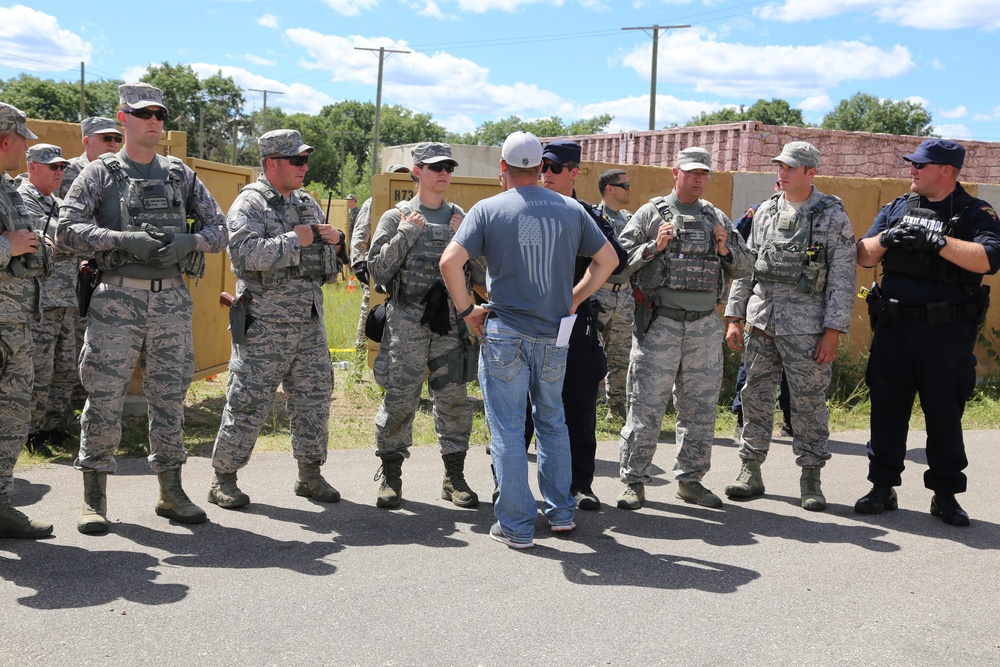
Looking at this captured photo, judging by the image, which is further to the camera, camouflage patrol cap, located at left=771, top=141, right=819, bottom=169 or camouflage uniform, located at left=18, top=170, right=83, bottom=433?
camouflage uniform, located at left=18, top=170, right=83, bottom=433

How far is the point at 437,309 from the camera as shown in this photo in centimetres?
534

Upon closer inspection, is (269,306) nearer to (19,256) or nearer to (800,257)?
(19,256)

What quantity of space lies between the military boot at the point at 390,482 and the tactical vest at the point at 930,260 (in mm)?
3176

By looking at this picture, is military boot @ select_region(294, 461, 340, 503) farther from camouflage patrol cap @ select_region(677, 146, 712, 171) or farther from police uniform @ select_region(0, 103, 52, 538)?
camouflage patrol cap @ select_region(677, 146, 712, 171)

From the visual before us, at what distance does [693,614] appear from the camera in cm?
387

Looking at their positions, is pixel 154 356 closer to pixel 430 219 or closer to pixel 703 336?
pixel 430 219

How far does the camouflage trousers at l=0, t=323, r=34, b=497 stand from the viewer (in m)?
4.60

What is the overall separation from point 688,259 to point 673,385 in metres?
0.78

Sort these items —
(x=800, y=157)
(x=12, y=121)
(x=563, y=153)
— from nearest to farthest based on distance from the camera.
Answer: (x=12, y=121), (x=563, y=153), (x=800, y=157)

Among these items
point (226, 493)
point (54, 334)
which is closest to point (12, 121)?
point (226, 493)

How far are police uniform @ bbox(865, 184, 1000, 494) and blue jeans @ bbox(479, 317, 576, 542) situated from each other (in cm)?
210

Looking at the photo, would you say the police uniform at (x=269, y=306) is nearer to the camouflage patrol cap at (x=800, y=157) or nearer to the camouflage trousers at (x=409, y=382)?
the camouflage trousers at (x=409, y=382)

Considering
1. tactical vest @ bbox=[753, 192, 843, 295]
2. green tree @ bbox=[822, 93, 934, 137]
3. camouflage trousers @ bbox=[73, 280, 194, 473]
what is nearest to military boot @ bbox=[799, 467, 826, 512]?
tactical vest @ bbox=[753, 192, 843, 295]

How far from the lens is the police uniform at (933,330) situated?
17.3 feet
